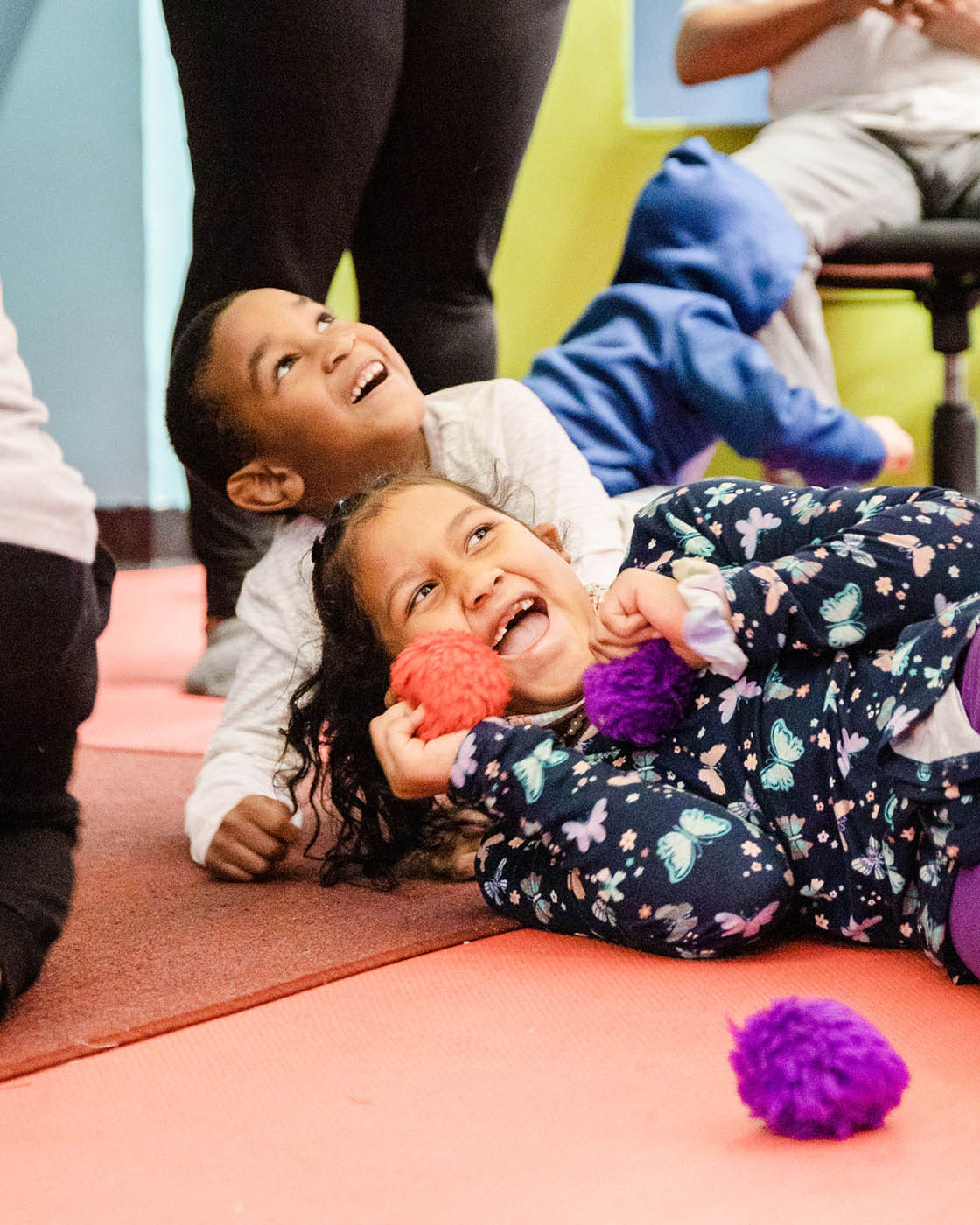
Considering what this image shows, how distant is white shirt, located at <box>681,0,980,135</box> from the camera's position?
2033mm

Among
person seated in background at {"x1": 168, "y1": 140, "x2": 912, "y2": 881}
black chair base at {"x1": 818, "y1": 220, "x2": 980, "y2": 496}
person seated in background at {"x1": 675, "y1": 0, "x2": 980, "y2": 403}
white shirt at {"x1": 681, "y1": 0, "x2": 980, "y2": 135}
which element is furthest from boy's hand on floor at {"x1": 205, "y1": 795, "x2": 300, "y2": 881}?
white shirt at {"x1": 681, "y1": 0, "x2": 980, "y2": 135}

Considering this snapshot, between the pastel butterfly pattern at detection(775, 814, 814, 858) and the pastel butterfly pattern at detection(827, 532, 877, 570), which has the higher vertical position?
the pastel butterfly pattern at detection(827, 532, 877, 570)

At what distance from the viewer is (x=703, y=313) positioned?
1720 millimetres

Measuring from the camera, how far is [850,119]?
6.68 ft

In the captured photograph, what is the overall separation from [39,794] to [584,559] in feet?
1.92

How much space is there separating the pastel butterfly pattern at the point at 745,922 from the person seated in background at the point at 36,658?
38cm

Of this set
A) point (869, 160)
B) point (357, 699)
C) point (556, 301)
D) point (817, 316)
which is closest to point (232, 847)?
point (357, 699)

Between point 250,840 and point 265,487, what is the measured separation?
479 mm

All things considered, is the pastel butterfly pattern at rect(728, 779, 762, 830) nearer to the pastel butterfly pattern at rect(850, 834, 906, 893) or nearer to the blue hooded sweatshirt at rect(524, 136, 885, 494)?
the pastel butterfly pattern at rect(850, 834, 906, 893)

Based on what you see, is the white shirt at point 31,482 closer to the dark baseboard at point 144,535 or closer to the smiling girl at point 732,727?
the smiling girl at point 732,727

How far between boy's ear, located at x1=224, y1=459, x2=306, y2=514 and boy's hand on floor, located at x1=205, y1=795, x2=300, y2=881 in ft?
1.39

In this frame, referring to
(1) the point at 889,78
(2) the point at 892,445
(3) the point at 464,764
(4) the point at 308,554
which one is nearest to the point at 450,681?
(3) the point at 464,764

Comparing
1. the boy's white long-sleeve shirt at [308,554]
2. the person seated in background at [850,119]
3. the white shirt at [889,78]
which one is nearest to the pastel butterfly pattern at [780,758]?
the boy's white long-sleeve shirt at [308,554]

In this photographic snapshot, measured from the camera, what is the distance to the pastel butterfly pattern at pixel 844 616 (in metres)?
0.80
